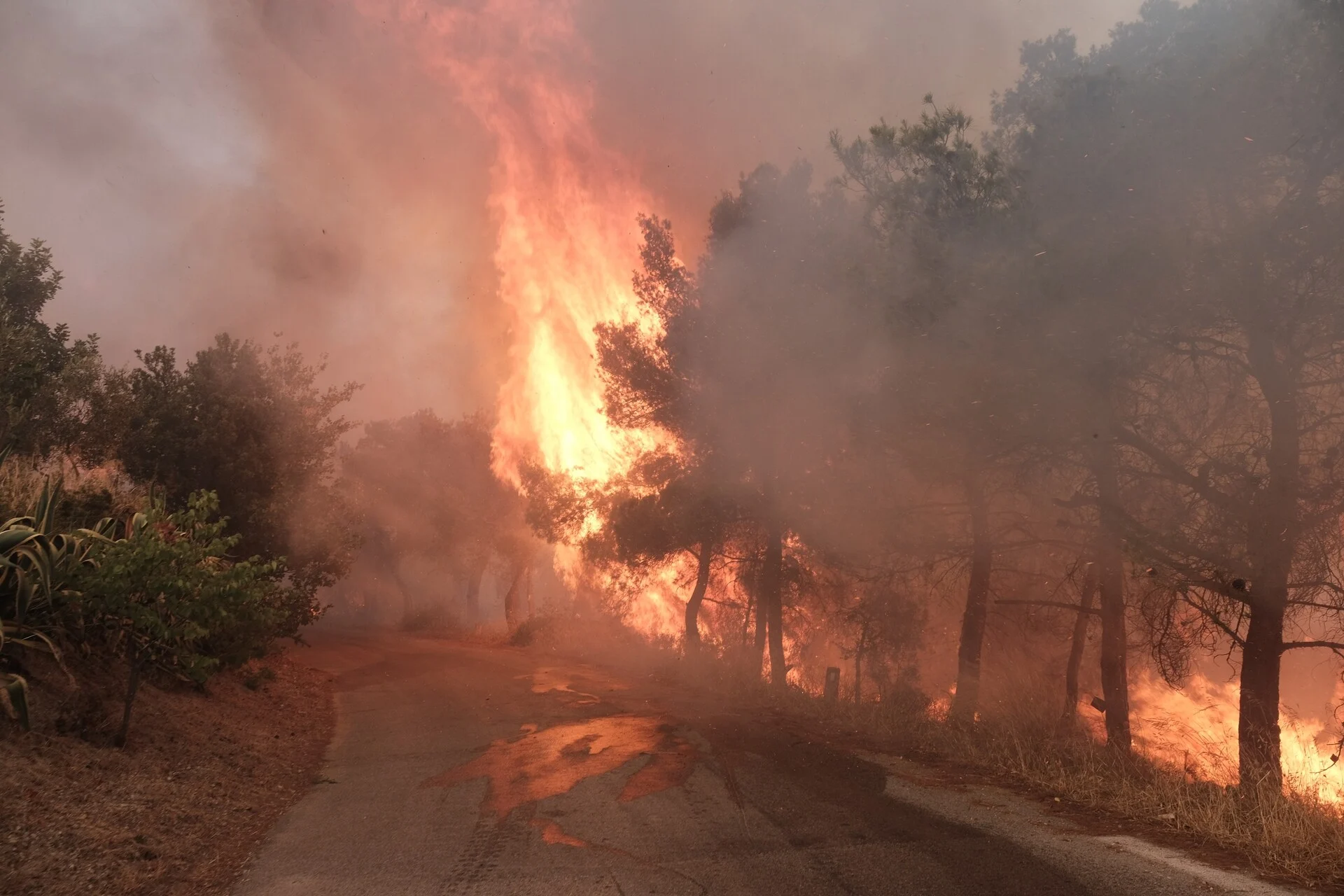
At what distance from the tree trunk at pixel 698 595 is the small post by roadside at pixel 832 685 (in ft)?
20.7

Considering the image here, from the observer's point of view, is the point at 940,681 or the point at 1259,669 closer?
the point at 1259,669

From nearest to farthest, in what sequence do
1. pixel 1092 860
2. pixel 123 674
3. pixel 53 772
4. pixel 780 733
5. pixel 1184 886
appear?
pixel 1184 886, pixel 1092 860, pixel 53 772, pixel 123 674, pixel 780 733

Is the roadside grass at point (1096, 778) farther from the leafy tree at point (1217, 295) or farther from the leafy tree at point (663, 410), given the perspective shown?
the leafy tree at point (663, 410)

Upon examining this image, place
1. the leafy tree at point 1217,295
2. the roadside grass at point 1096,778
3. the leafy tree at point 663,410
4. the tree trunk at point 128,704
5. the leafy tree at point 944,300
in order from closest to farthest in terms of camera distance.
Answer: the roadside grass at point 1096,778 < the tree trunk at point 128,704 < the leafy tree at point 1217,295 < the leafy tree at point 944,300 < the leafy tree at point 663,410

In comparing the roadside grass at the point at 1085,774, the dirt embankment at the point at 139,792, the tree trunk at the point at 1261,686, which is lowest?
the dirt embankment at the point at 139,792

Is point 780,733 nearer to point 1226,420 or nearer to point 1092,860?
point 1092,860

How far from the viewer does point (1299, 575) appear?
29.4ft

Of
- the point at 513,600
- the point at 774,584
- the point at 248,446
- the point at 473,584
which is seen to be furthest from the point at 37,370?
the point at 473,584

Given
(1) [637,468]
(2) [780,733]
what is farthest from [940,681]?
(2) [780,733]

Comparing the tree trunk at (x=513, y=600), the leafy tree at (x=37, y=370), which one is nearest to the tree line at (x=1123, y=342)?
the leafy tree at (x=37, y=370)

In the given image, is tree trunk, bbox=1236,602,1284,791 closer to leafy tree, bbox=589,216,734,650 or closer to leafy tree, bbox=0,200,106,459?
leafy tree, bbox=589,216,734,650

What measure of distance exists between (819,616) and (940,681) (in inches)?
143

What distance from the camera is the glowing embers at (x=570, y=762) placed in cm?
836

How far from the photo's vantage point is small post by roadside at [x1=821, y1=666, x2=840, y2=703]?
48.5ft
